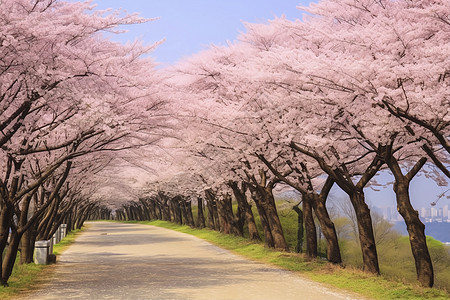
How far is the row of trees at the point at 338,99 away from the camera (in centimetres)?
1201

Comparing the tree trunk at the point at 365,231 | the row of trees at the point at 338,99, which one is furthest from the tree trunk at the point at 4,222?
the tree trunk at the point at 365,231

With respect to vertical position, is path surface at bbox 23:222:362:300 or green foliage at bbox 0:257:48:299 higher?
green foliage at bbox 0:257:48:299

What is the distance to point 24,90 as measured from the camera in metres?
13.1

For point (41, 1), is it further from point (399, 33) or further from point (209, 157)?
point (209, 157)

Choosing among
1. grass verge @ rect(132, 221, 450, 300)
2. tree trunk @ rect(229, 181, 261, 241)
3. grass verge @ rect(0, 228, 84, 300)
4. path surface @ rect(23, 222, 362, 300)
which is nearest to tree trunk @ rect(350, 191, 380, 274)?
grass verge @ rect(132, 221, 450, 300)

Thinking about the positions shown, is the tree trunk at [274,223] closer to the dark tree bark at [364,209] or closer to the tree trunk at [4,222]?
the dark tree bark at [364,209]

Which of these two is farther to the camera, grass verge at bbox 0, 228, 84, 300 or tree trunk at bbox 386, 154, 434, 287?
tree trunk at bbox 386, 154, 434, 287

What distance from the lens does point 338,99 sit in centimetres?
1393

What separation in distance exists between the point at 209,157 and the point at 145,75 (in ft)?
51.7

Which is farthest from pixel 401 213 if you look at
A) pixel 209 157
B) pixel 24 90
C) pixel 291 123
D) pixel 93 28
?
pixel 209 157

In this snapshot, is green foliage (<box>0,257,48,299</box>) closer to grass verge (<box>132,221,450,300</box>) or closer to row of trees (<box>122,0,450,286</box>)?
row of trees (<box>122,0,450,286</box>)

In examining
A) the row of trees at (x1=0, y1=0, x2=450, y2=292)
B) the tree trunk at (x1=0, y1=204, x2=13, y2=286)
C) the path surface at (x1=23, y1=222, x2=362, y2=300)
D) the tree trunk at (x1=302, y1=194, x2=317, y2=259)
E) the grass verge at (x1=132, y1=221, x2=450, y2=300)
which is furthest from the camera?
the tree trunk at (x1=302, y1=194, x2=317, y2=259)

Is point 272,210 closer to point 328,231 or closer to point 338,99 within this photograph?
point 328,231

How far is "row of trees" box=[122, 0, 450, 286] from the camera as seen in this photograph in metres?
12.0
